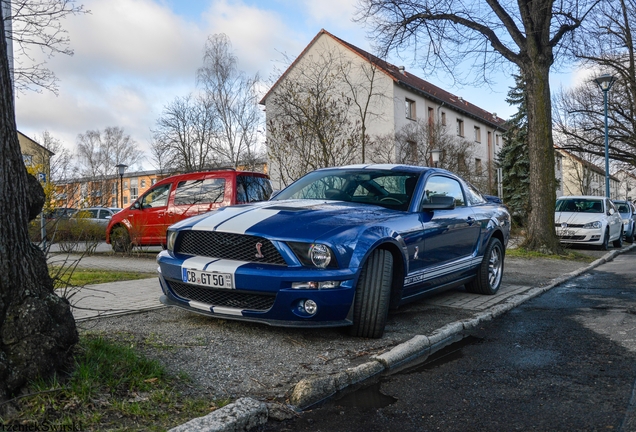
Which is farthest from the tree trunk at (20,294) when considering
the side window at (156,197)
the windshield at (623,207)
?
the windshield at (623,207)

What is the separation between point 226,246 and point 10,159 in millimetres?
1804

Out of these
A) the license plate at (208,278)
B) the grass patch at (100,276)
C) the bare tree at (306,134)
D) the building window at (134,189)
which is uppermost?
the building window at (134,189)

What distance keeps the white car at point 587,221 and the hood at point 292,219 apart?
1281 cm

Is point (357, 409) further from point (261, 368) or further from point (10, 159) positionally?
point (10, 159)

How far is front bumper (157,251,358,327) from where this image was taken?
425cm

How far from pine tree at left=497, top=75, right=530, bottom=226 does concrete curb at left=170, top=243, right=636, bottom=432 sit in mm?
32121

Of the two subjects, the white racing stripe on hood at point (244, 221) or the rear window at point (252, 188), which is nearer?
the white racing stripe on hood at point (244, 221)

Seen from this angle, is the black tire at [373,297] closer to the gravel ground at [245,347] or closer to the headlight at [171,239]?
the gravel ground at [245,347]

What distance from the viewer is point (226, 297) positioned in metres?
4.55

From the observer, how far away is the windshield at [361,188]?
5.70 meters

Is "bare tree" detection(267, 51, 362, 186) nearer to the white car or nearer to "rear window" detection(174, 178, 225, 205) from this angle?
"rear window" detection(174, 178, 225, 205)

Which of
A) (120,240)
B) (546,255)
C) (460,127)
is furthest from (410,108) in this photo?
(120,240)

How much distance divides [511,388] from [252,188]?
9.03 m

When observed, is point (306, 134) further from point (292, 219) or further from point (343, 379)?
point (343, 379)
